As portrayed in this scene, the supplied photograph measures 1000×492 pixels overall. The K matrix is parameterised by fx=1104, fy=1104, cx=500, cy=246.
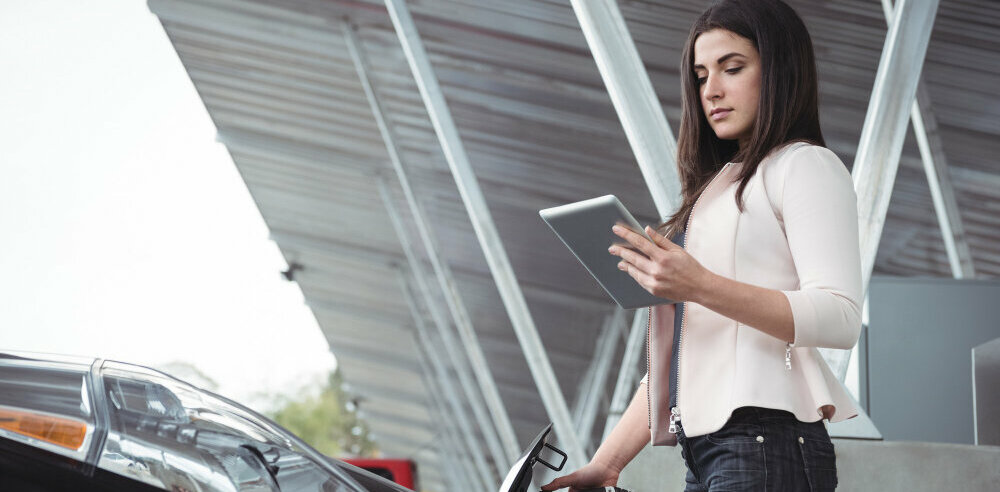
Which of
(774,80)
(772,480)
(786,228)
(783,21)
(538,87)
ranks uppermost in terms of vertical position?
(538,87)

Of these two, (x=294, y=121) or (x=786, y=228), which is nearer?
(x=786, y=228)

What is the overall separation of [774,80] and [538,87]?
12.7 m

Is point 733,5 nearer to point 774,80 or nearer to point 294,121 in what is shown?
point 774,80

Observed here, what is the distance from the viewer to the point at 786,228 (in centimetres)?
224

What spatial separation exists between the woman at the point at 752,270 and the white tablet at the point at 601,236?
4 centimetres

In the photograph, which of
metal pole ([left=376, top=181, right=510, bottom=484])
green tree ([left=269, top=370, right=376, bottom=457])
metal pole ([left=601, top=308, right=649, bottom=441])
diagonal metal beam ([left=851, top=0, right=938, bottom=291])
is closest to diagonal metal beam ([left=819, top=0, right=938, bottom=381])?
diagonal metal beam ([left=851, top=0, right=938, bottom=291])

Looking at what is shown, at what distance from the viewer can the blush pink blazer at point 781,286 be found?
2.16 m

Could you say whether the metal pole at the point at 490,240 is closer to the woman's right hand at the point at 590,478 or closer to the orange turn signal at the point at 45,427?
the woman's right hand at the point at 590,478

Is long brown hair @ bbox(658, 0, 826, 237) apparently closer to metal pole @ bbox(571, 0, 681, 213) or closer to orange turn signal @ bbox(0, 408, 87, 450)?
orange turn signal @ bbox(0, 408, 87, 450)

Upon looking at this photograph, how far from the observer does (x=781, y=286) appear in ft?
7.47

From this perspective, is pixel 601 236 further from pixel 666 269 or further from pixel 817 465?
pixel 817 465

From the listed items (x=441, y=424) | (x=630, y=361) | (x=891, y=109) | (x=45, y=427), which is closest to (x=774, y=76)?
(x=45, y=427)

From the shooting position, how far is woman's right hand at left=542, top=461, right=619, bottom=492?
2.77 meters

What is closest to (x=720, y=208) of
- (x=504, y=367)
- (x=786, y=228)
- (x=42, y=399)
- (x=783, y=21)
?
(x=786, y=228)
